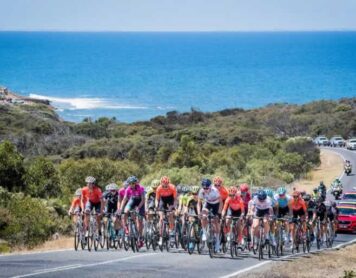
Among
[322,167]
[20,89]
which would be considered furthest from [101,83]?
[322,167]

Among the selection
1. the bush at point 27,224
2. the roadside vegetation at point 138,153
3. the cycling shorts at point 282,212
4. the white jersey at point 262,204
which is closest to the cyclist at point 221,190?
the white jersey at point 262,204

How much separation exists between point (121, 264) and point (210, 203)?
119 inches

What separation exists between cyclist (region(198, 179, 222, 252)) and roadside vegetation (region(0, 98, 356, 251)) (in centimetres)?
735

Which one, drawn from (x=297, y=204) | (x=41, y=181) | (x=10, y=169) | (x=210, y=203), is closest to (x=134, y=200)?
(x=210, y=203)

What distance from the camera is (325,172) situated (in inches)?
2494

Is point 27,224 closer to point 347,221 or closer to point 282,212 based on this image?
point 282,212

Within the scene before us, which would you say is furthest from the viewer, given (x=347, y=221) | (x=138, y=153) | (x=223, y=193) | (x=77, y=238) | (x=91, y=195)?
(x=138, y=153)

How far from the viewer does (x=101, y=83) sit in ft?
655

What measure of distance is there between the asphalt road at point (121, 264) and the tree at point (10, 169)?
1415cm

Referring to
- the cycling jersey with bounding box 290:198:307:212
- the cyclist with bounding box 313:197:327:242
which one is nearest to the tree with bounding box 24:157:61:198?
the cyclist with bounding box 313:197:327:242

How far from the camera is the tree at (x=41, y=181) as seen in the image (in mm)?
34906

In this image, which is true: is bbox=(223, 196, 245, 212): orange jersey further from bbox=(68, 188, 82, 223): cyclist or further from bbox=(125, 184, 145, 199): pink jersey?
bbox=(68, 188, 82, 223): cyclist

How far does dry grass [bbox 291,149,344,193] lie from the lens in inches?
2174

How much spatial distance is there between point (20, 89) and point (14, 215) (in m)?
151
